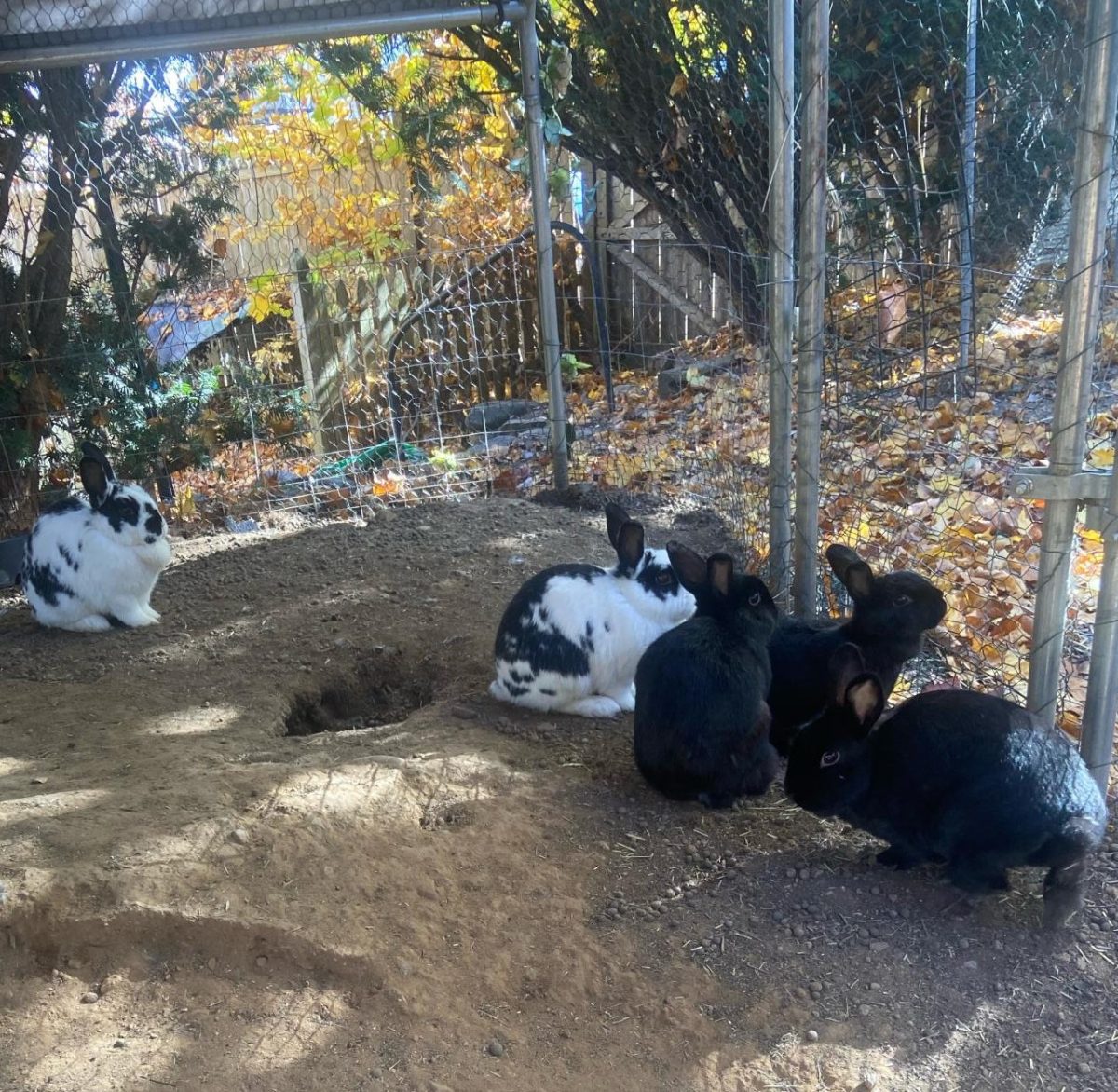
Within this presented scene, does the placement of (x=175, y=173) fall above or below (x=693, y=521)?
above

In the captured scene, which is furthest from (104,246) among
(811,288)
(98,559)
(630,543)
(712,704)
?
(712,704)

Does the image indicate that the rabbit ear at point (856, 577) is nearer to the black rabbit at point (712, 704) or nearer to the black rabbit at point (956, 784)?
the black rabbit at point (712, 704)

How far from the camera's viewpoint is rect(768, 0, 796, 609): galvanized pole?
3.60 meters

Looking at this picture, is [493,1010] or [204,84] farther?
[204,84]

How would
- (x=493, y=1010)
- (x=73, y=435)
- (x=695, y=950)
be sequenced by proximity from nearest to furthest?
1. (x=493, y=1010)
2. (x=695, y=950)
3. (x=73, y=435)

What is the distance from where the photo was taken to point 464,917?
2707mm

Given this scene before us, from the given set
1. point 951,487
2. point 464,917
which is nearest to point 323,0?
point 951,487

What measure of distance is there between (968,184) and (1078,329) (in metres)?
4.60

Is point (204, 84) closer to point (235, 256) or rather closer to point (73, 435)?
point (235, 256)

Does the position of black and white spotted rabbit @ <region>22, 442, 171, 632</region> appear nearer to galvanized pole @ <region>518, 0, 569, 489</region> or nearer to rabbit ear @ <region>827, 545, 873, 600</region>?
galvanized pole @ <region>518, 0, 569, 489</region>

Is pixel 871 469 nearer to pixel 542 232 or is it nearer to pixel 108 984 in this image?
pixel 542 232

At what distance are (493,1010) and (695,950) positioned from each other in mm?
562

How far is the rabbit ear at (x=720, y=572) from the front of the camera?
3.38 meters

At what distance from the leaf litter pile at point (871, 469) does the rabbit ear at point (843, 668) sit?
0.72 meters
